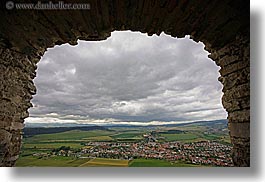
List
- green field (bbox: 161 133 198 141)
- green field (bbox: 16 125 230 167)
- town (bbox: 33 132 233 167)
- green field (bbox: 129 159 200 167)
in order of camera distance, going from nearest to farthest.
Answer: green field (bbox: 129 159 200 167)
town (bbox: 33 132 233 167)
green field (bbox: 16 125 230 167)
green field (bbox: 161 133 198 141)

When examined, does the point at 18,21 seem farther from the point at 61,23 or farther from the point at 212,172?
the point at 212,172

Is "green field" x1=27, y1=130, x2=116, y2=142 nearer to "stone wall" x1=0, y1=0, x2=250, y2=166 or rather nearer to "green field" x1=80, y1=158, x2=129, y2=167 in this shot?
"green field" x1=80, y1=158, x2=129, y2=167

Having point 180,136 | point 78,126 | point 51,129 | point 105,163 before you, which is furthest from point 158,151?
point 51,129

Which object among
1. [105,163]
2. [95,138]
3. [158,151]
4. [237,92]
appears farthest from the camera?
[95,138]

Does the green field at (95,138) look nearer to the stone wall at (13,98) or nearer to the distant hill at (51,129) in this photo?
the distant hill at (51,129)

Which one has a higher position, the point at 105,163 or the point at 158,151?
the point at 158,151

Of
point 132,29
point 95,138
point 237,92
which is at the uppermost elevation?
point 132,29

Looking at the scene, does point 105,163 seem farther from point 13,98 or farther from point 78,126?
point 13,98

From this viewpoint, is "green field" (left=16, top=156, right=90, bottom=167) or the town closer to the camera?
"green field" (left=16, top=156, right=90, bottom=167)

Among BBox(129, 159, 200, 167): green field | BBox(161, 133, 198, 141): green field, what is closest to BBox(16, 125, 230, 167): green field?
BBox(161, 133, 198, 141): green field
